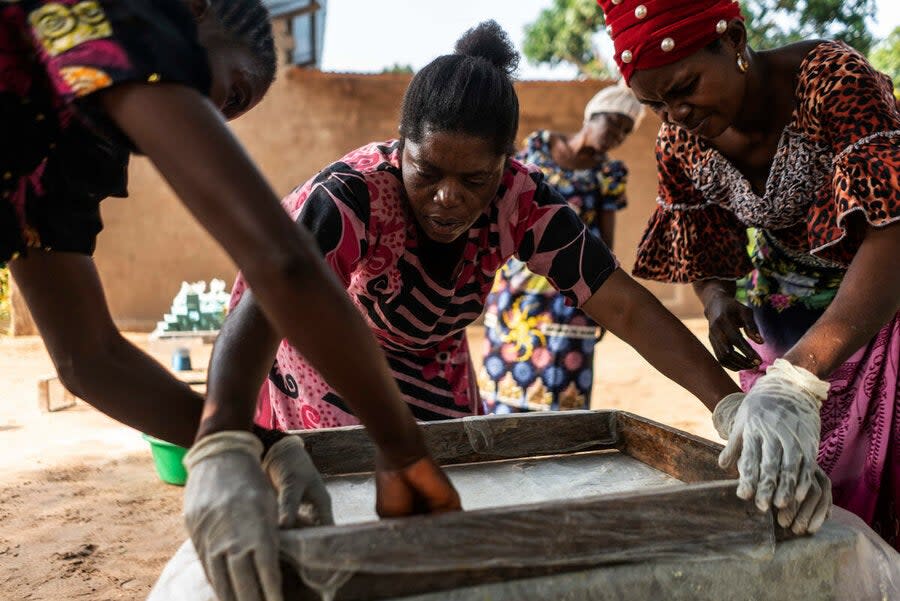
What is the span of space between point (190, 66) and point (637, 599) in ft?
2.77

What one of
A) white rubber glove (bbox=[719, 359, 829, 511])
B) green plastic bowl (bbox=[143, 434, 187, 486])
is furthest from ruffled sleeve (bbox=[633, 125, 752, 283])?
green plastic bowl (bbox=[143, 434, 187, 486])

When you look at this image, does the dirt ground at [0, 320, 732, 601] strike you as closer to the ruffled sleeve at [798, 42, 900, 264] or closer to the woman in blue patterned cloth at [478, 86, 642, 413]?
the woman in blue patterned cloth at [478, 86, 642, 413]

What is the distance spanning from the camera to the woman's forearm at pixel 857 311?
138cm

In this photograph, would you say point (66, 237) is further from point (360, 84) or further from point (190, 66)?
point (360, 84)

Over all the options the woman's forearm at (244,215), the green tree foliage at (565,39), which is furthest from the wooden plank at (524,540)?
the green tree foliage at (565,39)

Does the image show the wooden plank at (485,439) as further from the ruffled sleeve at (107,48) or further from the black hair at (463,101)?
the ruffled sleeve at (107,48)

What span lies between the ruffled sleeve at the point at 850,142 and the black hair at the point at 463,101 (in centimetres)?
59

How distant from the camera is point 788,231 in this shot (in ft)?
5.95

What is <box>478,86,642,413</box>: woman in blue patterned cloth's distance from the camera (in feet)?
11.8

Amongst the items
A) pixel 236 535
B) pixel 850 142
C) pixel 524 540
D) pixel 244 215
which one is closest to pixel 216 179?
pixel 244 215

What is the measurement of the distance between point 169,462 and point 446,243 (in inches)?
88.2

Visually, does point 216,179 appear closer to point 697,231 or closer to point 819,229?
point 819,229

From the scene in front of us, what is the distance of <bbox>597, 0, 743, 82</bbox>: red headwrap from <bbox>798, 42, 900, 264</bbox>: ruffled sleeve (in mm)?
209

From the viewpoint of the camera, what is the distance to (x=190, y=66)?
92cm
